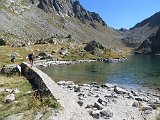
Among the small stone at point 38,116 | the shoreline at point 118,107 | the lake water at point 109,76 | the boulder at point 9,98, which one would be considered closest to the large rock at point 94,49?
the lake water at point 109,76

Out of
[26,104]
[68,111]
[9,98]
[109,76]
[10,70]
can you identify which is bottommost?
[109,76]

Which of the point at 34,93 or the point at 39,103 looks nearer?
the point at 39,103

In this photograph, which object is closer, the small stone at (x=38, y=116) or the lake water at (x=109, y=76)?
the small stone at (x=38, y=116)

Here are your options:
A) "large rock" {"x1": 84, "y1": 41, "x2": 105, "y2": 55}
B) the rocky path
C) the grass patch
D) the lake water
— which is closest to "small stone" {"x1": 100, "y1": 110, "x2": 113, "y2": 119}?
the rocky path

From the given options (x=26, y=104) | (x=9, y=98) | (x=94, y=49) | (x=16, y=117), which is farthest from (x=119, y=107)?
(x=94, y=49)

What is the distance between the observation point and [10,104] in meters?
29.1

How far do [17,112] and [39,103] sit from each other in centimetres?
194

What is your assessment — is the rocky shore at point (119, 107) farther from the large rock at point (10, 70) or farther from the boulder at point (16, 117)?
the large rock at point (10, 70)

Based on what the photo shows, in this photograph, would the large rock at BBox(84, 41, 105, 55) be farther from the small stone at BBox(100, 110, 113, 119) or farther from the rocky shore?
the small stone at BBox(100, 110, 113, 119)

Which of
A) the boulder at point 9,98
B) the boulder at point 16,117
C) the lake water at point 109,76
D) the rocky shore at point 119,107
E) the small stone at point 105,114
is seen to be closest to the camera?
the boulder at point 16,117

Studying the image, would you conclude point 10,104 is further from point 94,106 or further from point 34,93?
point 94,106

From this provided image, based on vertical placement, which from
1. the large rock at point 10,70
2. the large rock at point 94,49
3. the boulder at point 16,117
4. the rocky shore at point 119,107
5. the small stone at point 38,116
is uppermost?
the large rock at point 94,49

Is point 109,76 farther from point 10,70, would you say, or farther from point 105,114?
point 105,114

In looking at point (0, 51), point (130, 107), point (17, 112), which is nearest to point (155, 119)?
point (130, 107)
